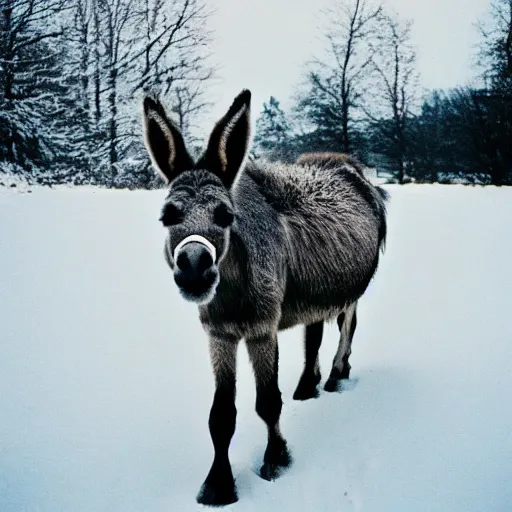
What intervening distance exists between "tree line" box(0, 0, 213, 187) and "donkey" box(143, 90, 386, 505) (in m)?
7.82

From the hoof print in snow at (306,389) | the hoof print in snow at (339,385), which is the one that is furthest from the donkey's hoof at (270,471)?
the hoof print in snow at (339,385)

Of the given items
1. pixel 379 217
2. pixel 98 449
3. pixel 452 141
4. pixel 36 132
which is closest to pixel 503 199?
pixel 379 217

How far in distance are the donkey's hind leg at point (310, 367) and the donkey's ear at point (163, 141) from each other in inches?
83.7

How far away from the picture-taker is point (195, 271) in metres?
2.13

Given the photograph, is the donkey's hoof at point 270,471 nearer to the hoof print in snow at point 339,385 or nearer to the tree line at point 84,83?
the hoof print in snow at point 339,385

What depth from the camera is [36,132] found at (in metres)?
10.4

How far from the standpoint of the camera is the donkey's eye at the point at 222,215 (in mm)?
2346

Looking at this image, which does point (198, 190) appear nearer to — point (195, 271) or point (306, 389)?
point (195, 271)

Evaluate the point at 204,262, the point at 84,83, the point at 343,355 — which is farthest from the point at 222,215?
the point at 84,83

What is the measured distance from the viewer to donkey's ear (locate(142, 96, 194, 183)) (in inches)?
96.3

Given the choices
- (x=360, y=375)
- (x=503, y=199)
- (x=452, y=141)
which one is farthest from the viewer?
(x=452, y=141)

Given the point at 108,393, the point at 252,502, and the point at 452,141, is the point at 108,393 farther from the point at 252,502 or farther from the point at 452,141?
the point at 452,141

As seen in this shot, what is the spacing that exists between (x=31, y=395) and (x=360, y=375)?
2.90 m

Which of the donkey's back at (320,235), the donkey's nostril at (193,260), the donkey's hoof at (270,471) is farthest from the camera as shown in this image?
the donkey's back at (320,235)
